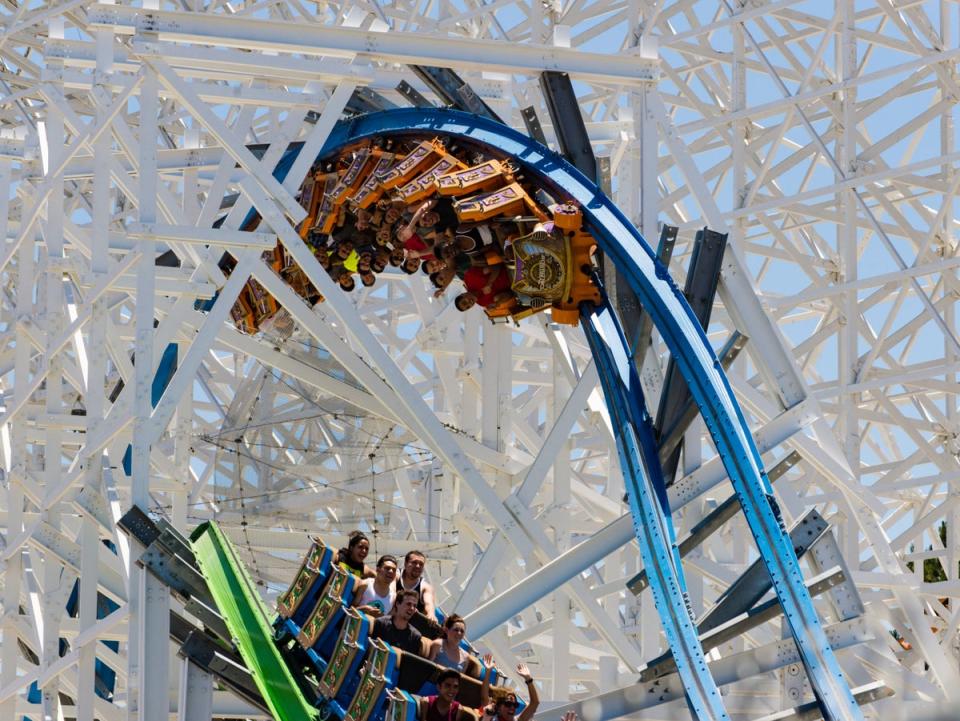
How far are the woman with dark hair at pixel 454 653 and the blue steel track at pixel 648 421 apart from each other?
1.19m

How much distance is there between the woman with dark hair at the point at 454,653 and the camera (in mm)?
13148

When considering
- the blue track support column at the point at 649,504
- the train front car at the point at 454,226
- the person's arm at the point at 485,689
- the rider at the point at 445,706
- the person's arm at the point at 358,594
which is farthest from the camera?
the train front car at the point at 454,226

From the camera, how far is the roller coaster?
13.1 meters

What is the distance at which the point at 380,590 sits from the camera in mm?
13906

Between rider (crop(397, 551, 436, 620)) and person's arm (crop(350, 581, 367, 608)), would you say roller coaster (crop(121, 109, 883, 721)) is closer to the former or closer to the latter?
person's arm (crop(350, 581, 367, 608))

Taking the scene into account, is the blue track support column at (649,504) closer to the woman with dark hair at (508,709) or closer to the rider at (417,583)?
the woman with dark hair at (508,709)

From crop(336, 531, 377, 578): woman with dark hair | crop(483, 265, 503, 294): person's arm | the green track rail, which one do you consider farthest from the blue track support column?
the green track rail

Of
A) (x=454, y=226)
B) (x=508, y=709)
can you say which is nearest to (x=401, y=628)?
(x=508, y=709)

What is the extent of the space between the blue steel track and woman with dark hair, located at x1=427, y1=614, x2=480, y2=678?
3.91 feet

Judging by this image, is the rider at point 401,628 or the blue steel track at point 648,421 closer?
the blue steel track at point 648,421

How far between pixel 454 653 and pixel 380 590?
88 cm

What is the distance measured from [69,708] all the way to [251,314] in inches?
140

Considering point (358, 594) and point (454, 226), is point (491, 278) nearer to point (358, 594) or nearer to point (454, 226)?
point (454, 226)

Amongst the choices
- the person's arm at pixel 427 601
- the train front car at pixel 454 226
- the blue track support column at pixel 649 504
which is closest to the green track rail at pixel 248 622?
the person's arm at pixel 427 601
